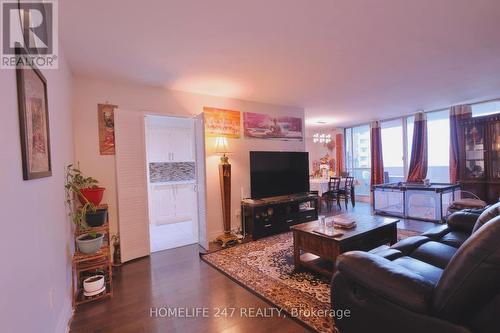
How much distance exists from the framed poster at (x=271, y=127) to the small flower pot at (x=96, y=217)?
8.71ft

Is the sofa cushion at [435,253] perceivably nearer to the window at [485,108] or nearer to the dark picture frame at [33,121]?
the dark picture frame at [33,121]

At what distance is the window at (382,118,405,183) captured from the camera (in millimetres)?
6473

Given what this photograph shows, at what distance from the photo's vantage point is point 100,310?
6.98ft

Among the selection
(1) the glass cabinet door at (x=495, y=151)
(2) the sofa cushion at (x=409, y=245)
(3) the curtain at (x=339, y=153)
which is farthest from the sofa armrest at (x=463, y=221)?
(3) the curtain at (x=339, y=153)

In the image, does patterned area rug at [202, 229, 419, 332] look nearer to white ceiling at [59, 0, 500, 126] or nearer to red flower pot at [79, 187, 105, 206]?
red flower pot at [79, 187, 105, 206]

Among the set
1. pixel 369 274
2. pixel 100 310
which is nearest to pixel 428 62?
pixel 369 274

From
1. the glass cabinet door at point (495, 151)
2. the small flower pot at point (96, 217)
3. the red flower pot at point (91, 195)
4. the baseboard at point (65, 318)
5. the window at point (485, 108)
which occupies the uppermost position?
the window at point (485, 108)

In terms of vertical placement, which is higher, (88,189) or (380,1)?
(380,1)

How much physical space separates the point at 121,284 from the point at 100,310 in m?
0.46

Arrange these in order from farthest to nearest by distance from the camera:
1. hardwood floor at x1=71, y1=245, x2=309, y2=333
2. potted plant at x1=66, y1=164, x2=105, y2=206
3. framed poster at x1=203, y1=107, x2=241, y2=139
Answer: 1. framed poster at x1=203, y1=107, x2=241, y2=139
2. potted plant at x1=66, y1=164, x2=105, y2=206
3. hardwood floor at x1=71, y1=245, x2=309, y2=333

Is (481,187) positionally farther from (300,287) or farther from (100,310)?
(100,310)

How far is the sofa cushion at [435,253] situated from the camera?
6.36 feet

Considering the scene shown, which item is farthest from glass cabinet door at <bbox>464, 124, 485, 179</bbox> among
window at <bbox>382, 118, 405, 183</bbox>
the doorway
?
the doorway

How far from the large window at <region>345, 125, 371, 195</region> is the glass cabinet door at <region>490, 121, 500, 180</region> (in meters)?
2.95
